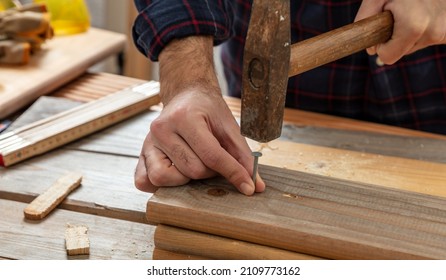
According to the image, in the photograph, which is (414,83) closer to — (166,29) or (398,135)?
(398,135)

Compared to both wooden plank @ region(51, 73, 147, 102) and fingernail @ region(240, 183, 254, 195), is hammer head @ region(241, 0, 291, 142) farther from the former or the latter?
wooden plank @ region(51, 73, 147, 102)

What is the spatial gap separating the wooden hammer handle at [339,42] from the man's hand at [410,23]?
0.07ft

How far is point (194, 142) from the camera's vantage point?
1216 mm

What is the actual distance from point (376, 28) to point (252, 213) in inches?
17.5

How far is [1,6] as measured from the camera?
2098 millimetres

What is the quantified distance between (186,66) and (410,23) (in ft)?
1.48

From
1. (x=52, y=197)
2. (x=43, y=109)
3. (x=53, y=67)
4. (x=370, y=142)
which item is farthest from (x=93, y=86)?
(x=370, y=142)

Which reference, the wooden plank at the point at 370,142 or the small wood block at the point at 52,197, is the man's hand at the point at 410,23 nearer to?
the wooden plank at the point at 370,142

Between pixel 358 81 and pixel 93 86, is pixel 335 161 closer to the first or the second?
pixel 358 81

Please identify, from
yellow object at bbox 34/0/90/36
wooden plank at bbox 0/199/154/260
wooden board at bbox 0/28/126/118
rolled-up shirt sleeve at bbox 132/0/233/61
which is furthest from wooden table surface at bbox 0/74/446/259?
yellow object at bbox 34/0/90/36

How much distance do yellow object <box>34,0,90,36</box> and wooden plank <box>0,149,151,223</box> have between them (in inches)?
30.3

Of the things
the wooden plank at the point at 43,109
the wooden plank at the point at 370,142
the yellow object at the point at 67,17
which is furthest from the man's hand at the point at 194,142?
the yellow object at the point at 67,17
